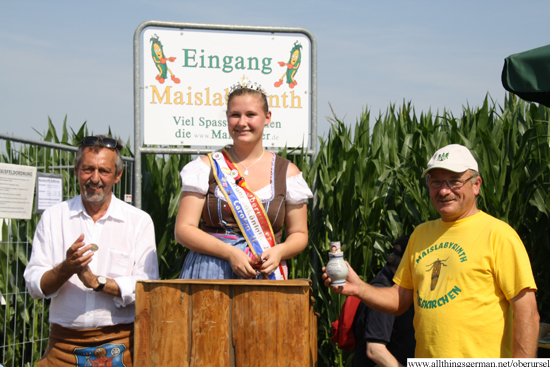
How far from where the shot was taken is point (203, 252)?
2.62 m

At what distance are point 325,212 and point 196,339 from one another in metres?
1.99

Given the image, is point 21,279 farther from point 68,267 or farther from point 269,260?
point 269,260

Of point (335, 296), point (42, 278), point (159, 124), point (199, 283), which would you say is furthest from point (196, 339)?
point (159, 124)

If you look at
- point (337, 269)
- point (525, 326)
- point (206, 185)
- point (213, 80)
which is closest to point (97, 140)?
point (206, 185)

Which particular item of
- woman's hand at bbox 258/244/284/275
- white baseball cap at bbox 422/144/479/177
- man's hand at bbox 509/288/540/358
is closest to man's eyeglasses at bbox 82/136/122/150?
woman's hand at bbox 258/244/284/275

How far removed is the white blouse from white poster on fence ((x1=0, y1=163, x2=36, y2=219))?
1098mm

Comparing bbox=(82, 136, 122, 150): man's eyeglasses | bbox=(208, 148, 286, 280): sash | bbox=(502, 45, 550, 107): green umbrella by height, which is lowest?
bbox=(208, 148, 286, 280): sash

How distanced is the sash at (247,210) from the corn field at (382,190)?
4.09 feet

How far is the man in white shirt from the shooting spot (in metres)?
2.46

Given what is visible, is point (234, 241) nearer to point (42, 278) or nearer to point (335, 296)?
point (42, 278)

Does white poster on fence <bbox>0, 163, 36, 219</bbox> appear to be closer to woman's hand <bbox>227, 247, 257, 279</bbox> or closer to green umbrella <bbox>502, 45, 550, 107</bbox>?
woman's hand <bbox>227, 247, 257, 279</bbox>

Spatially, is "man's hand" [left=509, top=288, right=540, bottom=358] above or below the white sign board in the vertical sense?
below

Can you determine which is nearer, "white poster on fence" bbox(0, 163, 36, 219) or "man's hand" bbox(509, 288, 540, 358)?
"man's hand" bbox(509, 288, 540, 358)

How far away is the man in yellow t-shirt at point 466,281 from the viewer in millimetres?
2035
